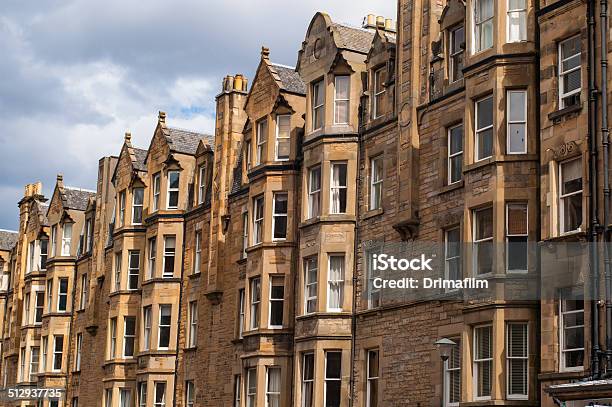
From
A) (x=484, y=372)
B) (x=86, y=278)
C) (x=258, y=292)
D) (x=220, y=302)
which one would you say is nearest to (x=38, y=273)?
(x=86, y=278)

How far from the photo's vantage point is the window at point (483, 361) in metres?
33.8

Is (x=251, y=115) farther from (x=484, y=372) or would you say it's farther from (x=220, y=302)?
(x=484, y=372)

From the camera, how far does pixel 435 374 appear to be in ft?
120

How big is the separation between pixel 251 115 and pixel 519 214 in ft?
57.7

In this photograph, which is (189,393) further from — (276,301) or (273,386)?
(276,301)

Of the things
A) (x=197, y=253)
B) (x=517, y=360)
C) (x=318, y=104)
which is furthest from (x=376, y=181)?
(x=197, y=253)

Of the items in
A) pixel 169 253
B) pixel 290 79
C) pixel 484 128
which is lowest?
pixel 169 253

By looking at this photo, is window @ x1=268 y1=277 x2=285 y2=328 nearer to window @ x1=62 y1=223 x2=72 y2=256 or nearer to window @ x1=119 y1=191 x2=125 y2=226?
window @ x1=119 y1=191 x2=125 y2=226

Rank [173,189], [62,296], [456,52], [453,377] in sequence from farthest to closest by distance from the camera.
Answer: [62,296] < [173,189] < [456,52] < [453,377]

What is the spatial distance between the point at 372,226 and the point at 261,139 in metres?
8.83

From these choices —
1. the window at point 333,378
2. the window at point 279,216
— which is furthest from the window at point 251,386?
the window at point 279,216

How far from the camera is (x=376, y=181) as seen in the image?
41938mm

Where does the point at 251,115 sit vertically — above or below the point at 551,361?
above

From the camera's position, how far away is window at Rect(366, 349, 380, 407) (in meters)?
40.1
